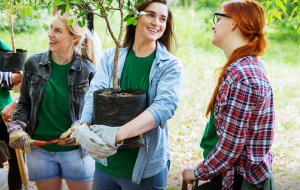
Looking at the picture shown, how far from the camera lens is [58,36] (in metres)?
2.17

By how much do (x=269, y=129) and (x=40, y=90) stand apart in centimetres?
148

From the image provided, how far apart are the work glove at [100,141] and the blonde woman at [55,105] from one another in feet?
2.33

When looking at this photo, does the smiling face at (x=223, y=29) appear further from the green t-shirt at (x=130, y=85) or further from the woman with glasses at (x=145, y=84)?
the green t-shirt at (x=130, y=85)

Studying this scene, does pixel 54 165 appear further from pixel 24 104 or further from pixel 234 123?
pixel 234 123

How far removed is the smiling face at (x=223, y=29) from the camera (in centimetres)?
158

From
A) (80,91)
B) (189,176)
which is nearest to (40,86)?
(80,91)

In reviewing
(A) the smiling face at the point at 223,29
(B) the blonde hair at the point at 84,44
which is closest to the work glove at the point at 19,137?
(B) the blonde hair at the point at 84,44

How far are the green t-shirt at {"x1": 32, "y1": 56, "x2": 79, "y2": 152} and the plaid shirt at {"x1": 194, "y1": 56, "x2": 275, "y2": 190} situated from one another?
3.66ft

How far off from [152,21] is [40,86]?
92 cm

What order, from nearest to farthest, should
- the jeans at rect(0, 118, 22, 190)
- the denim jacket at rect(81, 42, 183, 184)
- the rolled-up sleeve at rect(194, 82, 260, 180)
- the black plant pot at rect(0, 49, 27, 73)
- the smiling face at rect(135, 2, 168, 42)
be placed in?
1. the rolled-up sleeve at rect(194, 82, 260, 180)
2. the denim jacket at rect(81, 42, 183, 184)
3. the smiling face at rect(135, 2, 168, 42)
4. the black plant pot at rect(0, 49, 27, 73)
5. the jeans at rect(0, 118, 22, 190)

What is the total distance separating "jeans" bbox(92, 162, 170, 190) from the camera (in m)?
1.80

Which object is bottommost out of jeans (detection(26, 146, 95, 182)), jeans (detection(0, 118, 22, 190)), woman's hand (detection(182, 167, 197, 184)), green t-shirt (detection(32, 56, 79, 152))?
jeans (detection(0, 118, 22, 190))


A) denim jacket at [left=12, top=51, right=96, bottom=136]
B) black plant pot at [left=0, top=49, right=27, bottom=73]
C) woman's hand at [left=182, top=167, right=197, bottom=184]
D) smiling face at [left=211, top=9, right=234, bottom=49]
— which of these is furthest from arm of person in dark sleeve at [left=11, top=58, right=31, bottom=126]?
smiling face at [left=211, top=9, right=234, bottom=49]

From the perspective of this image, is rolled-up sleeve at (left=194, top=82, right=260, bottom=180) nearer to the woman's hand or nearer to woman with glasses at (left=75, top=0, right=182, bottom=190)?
the woman's hand
